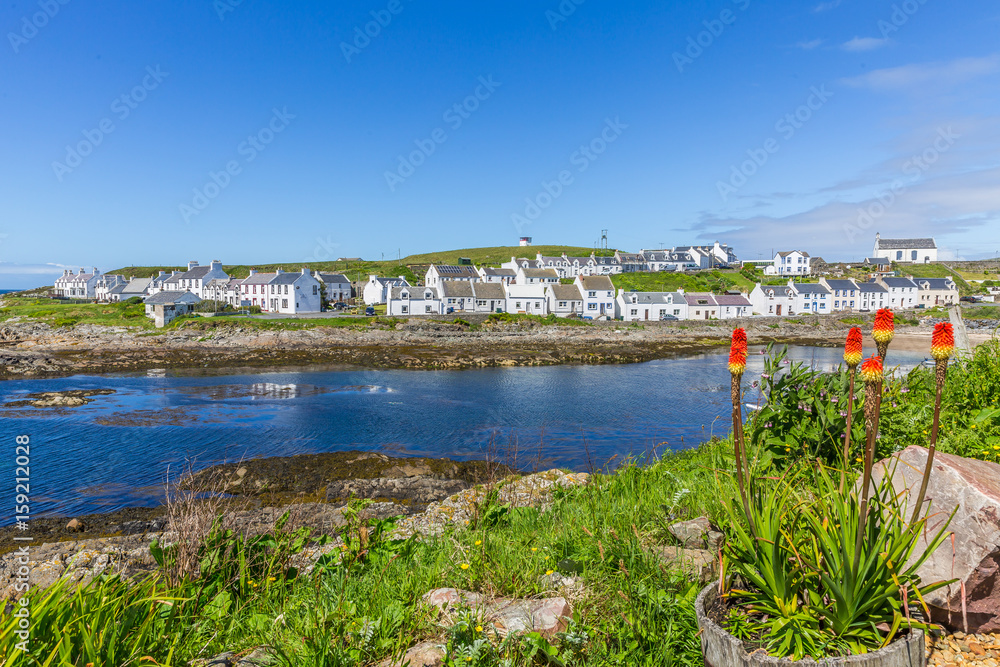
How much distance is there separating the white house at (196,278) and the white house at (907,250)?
16506cm

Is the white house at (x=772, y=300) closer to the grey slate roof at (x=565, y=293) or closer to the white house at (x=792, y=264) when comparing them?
the grey slate roof at (x=565, y=293)

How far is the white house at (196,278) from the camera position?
10006cm

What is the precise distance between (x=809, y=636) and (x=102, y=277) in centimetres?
14460

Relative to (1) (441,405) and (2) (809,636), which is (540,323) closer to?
(1) (441,405)

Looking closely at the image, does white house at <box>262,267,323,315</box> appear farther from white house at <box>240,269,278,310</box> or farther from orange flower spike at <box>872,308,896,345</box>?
orange flower spike at <box>872,308,896,345</box>

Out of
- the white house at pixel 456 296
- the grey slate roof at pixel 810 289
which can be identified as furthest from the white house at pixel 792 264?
the white house at pixel 456 296

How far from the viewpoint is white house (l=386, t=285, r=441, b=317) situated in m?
84.7

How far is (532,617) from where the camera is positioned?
4.67 metres

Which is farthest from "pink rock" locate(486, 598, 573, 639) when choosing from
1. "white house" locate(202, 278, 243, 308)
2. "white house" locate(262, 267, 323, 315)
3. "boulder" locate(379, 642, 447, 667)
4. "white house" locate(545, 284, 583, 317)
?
"white house" locate(202, 278, 243, 308)

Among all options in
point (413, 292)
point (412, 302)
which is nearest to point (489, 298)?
point (413, 292)

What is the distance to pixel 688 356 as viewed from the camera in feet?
187

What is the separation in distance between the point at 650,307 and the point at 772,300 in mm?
23901

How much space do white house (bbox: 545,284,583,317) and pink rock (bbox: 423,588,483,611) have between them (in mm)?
84921

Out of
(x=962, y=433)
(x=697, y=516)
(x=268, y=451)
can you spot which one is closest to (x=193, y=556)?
(x=697, y=516)
